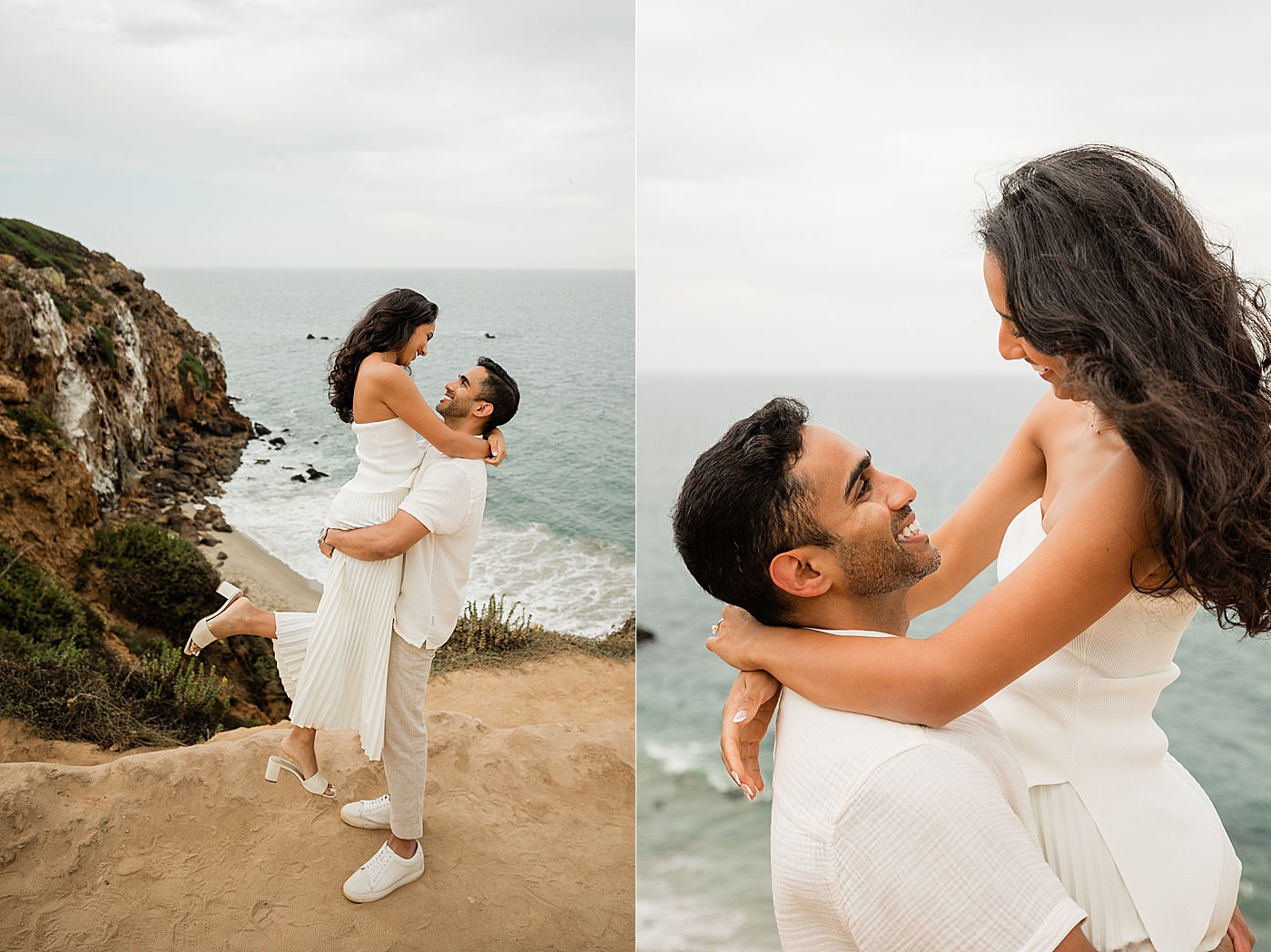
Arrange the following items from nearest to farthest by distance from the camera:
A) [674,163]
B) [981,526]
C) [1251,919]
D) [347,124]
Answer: [981,526]
[347,124]
[1251,919]
[674,163]

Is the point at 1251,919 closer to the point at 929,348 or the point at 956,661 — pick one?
the point at 956,661

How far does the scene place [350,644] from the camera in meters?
2.28

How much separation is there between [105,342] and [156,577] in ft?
2.02

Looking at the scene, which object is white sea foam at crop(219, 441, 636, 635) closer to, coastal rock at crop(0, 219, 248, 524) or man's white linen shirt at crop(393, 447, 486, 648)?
coastal rock at crop(0, 219, 248, 524)

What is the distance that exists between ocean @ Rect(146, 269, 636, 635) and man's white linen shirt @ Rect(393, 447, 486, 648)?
185 millimetres

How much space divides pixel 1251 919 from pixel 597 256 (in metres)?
5.08

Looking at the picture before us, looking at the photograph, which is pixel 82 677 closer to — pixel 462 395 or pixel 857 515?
pixel 462 395

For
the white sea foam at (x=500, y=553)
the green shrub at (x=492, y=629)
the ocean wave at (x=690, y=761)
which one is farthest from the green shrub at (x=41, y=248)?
the ocean wave at (x=690, y=761)

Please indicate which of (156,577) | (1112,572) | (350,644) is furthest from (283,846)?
(1112,572)

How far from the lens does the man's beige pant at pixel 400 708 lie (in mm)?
2293

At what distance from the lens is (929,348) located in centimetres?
3058

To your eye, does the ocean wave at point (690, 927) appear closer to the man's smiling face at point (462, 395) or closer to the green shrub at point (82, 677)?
the green shrub at point (82, 677)

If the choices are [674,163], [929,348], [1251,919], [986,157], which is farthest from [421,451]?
[929,348]

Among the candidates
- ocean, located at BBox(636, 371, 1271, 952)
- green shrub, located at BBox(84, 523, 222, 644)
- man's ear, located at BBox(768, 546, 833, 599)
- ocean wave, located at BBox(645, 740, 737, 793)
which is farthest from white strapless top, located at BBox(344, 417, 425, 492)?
ocean wave, located at BBox(645, 740, 737, 793)
